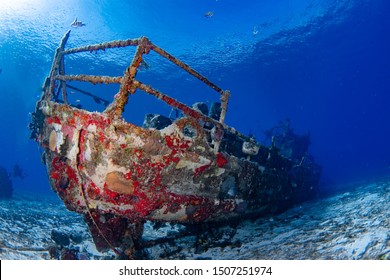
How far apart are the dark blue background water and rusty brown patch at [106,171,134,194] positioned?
14.8 meters

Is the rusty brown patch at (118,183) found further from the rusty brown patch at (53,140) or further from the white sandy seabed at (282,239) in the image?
the white sandy seabed at (282,239)

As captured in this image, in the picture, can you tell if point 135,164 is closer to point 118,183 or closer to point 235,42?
point 118,183

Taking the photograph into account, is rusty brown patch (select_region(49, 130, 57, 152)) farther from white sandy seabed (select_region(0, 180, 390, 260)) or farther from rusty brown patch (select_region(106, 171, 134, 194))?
white sandy seabed (select_region(0, 180, 390, 260))

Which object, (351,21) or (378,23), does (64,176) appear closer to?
(351,21)

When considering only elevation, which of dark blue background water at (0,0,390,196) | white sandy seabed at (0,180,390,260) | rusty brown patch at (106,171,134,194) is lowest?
white sandy seabed at (0,180,390,260)

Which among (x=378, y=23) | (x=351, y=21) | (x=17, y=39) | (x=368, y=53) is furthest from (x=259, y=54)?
(x=17, y=39)

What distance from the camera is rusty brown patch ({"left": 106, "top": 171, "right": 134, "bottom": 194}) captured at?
380 cm

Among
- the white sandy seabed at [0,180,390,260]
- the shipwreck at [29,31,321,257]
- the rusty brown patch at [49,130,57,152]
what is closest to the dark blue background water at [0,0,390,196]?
the white sandy seabed at [0,180,390,260]

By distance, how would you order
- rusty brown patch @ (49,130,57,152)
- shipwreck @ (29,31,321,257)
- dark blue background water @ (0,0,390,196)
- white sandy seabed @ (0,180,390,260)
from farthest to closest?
dark blue background water @ (0,0,390,196) < rusty brown patch @ (49,130,57,152) < white sandy seabed @ (0,180,390,260) < shipwreck @ (29,31,321,257)

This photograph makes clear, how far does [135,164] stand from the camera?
379 centimetres

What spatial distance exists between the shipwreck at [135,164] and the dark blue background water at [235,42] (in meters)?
13.5

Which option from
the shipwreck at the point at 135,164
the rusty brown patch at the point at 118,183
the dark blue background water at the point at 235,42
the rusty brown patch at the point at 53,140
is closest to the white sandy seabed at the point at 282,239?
the shipwreck at the point at 135,164
